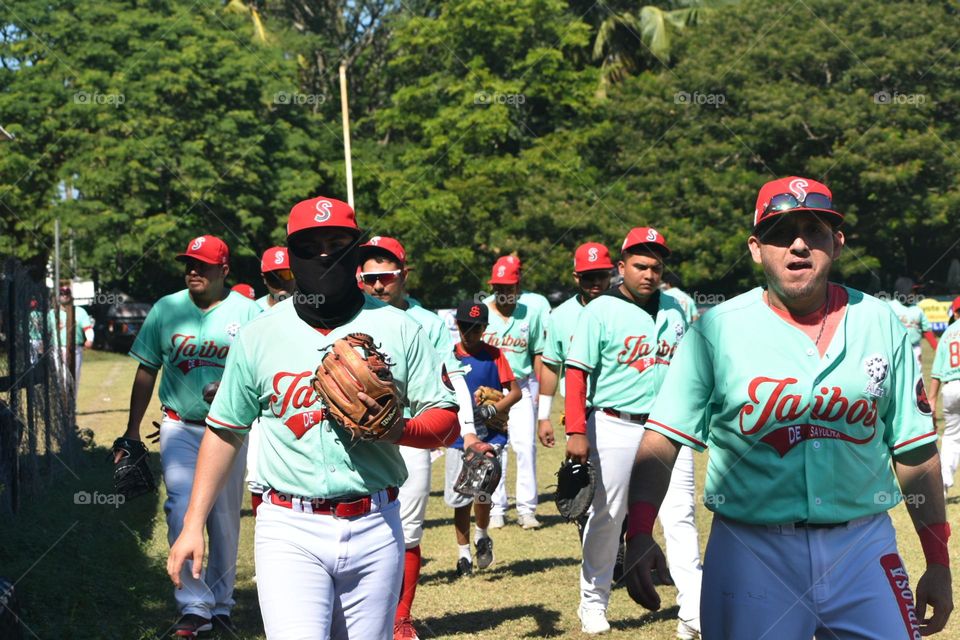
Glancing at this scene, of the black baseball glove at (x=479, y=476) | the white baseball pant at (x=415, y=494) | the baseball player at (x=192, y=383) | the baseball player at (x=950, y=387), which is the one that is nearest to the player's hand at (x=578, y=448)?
the black baseball glove at (x=479, y=476)

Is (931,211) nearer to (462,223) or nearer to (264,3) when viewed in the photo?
(462,223)

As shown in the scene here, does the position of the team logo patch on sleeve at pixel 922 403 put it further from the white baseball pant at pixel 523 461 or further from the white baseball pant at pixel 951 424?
the white baseball pant at pixel 951 424

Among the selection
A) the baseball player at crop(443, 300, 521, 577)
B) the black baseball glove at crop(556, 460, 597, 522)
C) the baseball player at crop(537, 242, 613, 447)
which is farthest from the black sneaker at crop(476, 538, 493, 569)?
the black baseball glove at crop(556, 460, 597, 522)

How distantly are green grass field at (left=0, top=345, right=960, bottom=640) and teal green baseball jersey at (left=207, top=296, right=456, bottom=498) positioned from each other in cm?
348

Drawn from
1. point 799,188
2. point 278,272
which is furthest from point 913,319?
point 799,188

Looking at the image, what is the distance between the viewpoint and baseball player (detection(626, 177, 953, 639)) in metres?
3.99

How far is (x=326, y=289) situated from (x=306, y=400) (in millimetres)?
437

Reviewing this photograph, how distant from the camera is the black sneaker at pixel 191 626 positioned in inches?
295

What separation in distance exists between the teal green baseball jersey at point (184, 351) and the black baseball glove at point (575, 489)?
2.37m

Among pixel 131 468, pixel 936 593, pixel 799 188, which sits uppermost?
pixel 799 188

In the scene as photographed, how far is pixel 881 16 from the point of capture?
42.7m

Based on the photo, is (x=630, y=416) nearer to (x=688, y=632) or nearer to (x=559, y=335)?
(x=688, y=632)

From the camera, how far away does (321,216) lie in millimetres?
4660

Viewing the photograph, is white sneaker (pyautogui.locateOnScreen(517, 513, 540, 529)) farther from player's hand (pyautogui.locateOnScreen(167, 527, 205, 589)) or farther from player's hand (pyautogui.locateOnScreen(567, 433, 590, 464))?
player's hand (pyautogui.locateOnScreen(167, 527, 205, 589))
